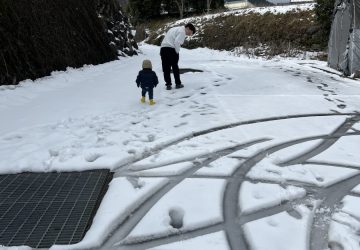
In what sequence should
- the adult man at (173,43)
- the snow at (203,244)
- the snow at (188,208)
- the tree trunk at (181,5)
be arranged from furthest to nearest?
the tree trunk at (181,5) → the adult man at (173,43) → the snow at (188,208) → the snow at (203,244)

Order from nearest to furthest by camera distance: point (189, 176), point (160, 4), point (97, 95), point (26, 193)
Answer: point (26, 193), point (189, 176), point (97, 95), point (160, 4)

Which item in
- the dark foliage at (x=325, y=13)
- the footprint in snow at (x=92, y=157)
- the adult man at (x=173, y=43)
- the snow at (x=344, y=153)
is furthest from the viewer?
the dark foliage at (x=325, y=13)

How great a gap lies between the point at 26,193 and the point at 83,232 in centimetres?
103

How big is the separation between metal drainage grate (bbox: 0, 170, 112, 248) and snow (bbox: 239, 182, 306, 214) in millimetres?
1367

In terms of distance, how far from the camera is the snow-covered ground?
8.98 ft

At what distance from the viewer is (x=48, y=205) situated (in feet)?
10.6

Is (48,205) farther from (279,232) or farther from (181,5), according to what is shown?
(181,5)

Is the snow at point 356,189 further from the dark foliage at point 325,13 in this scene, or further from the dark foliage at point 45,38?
the dark foliage at point 325,13

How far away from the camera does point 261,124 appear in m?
5.50

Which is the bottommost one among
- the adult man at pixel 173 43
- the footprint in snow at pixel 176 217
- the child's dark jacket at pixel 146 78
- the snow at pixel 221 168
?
the snow at pixel 221 168

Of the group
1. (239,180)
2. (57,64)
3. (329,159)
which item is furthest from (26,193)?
(57,64)

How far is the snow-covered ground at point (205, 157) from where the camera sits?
108 inches

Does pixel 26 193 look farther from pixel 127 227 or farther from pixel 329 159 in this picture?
pixel 329 159

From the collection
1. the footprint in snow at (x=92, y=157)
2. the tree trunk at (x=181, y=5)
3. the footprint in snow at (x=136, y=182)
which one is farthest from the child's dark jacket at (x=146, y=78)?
the tree trunk at (x=181, y=5)
